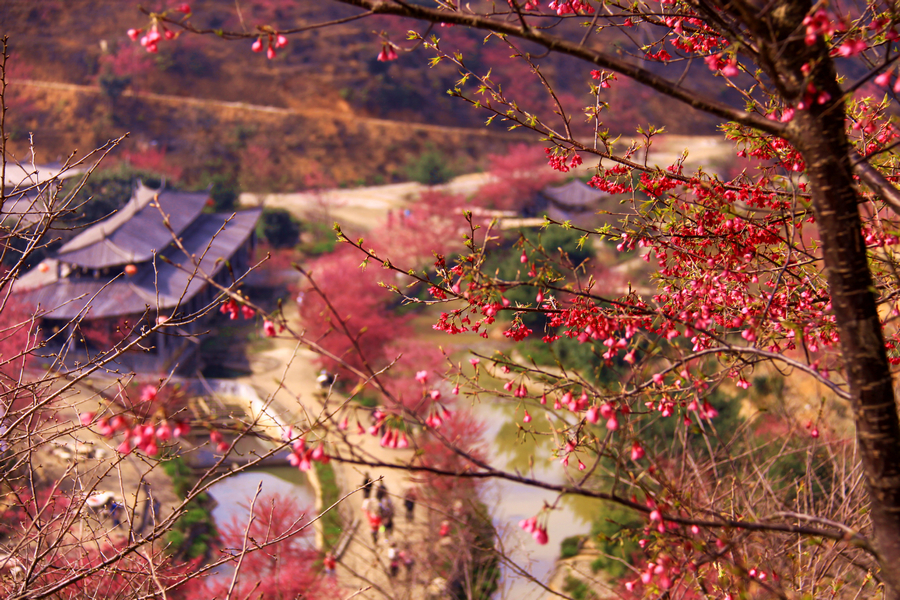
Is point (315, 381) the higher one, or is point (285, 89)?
point (285, 89)

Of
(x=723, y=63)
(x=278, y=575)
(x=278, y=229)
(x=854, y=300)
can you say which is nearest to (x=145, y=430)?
(x=854, y=300)

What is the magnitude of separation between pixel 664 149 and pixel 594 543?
31791mm

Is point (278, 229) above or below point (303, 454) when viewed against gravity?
below

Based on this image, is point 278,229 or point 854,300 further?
point 278,229

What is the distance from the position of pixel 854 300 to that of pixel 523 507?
10.7 metres

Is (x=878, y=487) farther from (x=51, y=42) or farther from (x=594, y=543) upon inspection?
(x=51, y=42)

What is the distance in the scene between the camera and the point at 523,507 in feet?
38.7

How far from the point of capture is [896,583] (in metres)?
1.81

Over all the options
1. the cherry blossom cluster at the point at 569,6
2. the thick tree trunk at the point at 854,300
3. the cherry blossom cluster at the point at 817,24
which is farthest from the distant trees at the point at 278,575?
the cherry blossom cluster at the point at 817,24

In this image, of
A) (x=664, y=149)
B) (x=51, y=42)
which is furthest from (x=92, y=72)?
(x=664, y=149)

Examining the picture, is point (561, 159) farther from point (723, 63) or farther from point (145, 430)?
point (145, 430)

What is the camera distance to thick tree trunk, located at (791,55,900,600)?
189cm

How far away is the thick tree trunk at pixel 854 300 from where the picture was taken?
189 centimetres

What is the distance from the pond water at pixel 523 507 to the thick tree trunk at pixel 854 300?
6705 millimetres
